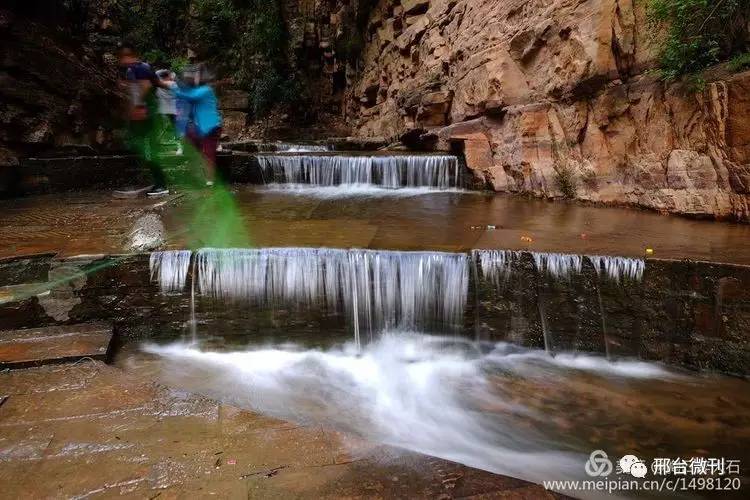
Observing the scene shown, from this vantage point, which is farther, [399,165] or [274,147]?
[274,147]

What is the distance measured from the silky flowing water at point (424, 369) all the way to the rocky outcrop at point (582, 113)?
2722 mm

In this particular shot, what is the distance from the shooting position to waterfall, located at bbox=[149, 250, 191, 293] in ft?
14.3

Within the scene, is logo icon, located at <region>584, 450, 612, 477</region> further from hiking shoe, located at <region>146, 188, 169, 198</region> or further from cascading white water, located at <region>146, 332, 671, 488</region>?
hiking shoe, located at <region>146, 188, 169, 198</region>

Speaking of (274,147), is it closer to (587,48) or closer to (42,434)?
(587,48)

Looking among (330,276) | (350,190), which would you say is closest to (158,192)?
(350,190)

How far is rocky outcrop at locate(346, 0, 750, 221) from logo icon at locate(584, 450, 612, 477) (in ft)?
13.4

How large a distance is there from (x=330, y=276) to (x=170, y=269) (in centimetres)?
155

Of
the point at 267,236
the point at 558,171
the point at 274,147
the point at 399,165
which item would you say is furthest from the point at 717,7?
the point at 274,147

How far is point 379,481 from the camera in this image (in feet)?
6.76

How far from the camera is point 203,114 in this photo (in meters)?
6.98

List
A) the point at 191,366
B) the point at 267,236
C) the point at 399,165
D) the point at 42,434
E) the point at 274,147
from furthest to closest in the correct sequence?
the point at 274,147 → the point at 399,165 → the point at 267,236 → the point at 191,366 → the point at 42,434

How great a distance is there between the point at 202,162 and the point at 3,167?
2981 millimetres

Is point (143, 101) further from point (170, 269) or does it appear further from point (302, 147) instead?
point (302, 147)

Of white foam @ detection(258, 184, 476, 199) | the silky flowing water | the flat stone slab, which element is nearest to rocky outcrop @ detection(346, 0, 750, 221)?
white foam @ detection(258, 184, 476, 199)
